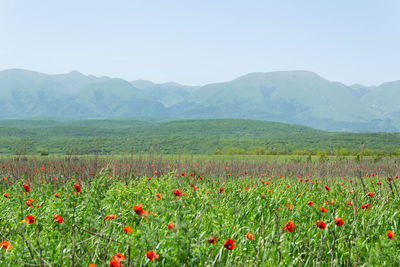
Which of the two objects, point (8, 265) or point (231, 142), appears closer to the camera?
point (8, 265)

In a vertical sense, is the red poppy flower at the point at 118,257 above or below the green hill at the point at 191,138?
above

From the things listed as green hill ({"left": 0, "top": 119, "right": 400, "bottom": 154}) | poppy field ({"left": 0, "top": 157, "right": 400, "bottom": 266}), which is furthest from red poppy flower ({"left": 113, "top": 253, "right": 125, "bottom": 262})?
green hill ({"left": 0, "top": 119, "right": 400, "bottom": 154})

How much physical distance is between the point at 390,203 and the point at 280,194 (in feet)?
7.54

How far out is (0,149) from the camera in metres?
62.4

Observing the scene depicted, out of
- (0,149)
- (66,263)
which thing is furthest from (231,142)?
(66,263)

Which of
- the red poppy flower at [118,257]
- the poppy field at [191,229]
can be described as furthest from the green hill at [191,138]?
the red poppy flower at [118,257]

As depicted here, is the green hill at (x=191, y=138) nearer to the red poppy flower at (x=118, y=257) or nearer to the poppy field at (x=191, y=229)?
the poppy field at (x=191, y=229)

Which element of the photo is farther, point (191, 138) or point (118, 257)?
point (191, 138)

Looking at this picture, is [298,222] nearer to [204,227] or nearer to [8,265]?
[204,227]

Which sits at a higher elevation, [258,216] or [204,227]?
[204,227]

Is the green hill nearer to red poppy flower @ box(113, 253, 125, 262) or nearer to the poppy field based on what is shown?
the poppy field

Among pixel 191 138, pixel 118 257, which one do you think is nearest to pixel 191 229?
pixel 118 257

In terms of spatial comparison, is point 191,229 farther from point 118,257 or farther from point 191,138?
point 191,138

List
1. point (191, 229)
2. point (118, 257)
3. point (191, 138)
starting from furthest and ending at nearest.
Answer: point (191, 138), point (191, 229), point (118, 257)
